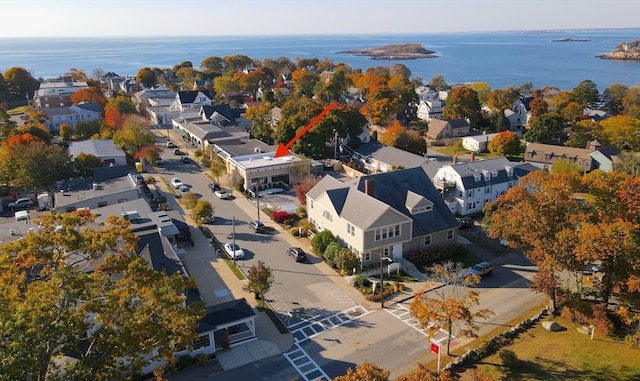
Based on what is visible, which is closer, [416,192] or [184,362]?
[184,362]

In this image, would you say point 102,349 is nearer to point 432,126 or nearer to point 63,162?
point 63,162

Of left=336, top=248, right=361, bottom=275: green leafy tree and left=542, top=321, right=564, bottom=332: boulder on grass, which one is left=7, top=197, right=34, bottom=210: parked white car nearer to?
left=336, top=248, right=361, bottom=275: green leafy tree

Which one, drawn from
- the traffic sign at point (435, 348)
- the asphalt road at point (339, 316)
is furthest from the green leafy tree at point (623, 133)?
Answer: the traffic sign at point (435, 348)

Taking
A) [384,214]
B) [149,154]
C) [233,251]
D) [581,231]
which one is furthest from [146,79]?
[581,231]

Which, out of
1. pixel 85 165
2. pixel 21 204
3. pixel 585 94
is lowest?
pixel 21 204

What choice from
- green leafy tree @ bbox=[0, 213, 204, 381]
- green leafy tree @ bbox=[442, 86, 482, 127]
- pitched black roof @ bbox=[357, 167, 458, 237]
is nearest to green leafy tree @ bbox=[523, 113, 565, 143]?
green leafy tree @ bbox=[442, 86, 482, 127]

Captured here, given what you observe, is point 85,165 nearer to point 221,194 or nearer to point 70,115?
point 221,194

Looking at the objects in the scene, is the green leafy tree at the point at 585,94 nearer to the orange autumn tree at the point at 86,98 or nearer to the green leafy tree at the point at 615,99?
the green leafy tree at the point at 615,99
